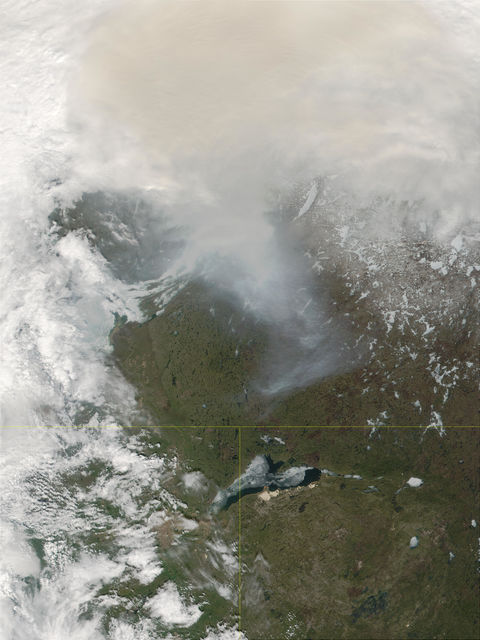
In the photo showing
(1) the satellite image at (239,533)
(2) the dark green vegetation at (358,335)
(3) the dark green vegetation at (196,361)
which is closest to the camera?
(2) the dark green vegetation at (358,335)

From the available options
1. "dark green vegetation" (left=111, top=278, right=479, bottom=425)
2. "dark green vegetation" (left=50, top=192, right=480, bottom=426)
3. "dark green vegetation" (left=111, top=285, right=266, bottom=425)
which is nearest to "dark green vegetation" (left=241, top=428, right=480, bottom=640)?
"dark green vegetation" (left=111, top=278, right=479, bottom=425)

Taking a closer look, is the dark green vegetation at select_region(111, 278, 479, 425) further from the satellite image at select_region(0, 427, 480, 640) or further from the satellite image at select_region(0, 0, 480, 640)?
the satellite image at select_region(0, 427, 480, 640)

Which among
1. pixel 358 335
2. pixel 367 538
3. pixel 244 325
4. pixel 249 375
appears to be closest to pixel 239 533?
pixel 367 538

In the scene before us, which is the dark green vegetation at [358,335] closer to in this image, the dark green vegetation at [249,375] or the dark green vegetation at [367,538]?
the dark green vegetation at [249,375]

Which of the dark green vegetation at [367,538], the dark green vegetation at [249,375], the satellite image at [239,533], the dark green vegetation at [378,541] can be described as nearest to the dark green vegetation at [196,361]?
the dark green vegetation at [249,375]

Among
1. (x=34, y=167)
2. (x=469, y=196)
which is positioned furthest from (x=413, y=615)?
(x=34, y=167)
